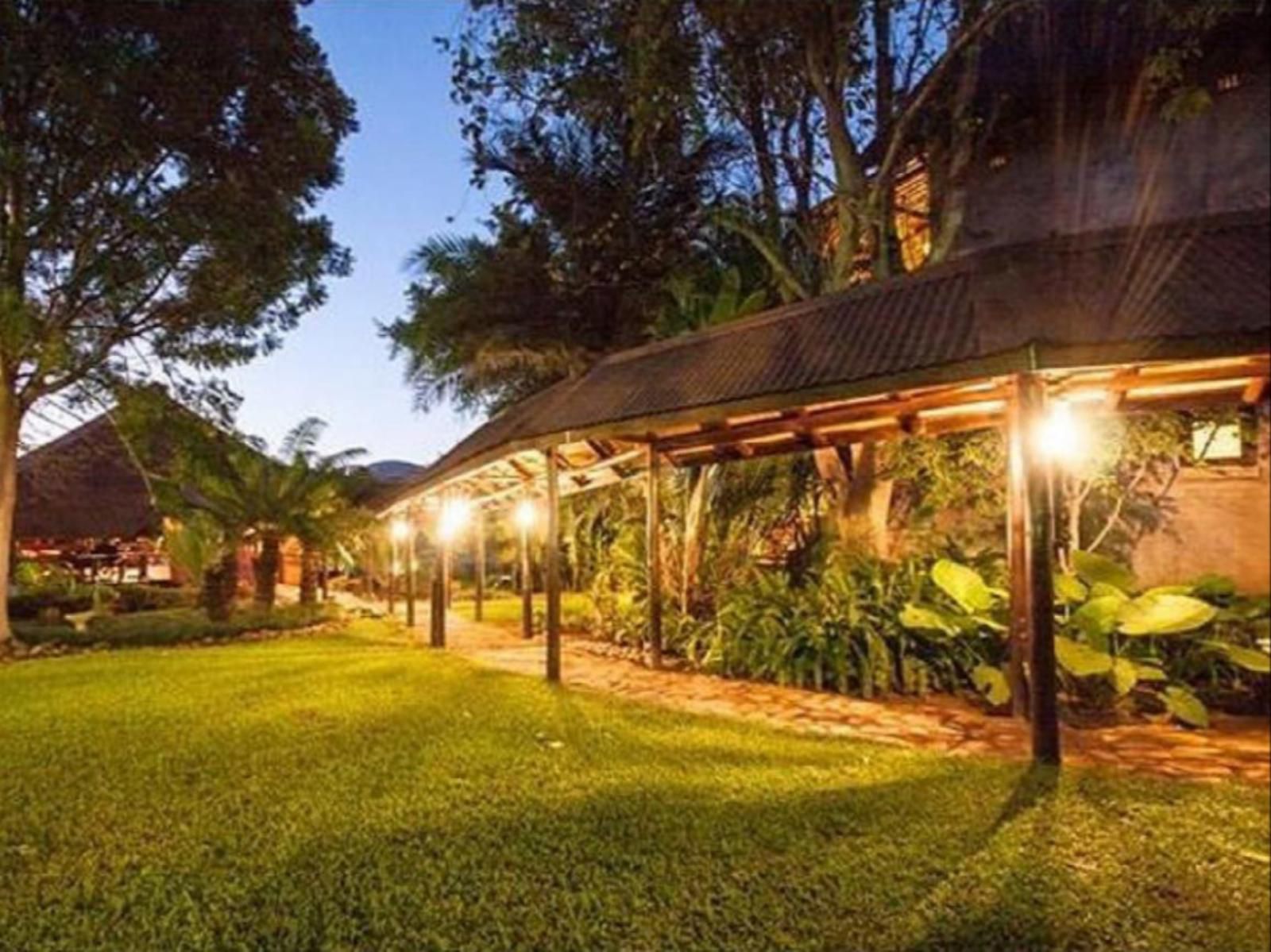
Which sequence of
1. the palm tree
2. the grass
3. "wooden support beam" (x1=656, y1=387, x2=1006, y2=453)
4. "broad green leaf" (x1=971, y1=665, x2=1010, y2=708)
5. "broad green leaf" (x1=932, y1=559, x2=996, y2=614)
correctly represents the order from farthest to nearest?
the palm tree
the grass
"broad green leaf" (x1=932, y1=559, x2=996, y2=614)
"broad green leaf" (x1=971, y1=665, x2=1010, y2=708)
"wooden support beam" (x1=656, y1=387, x2=1006, y2=453)

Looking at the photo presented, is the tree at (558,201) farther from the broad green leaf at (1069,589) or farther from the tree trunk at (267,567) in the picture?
the broad green leaf at (1069,589)

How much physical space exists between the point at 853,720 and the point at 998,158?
6357 mm

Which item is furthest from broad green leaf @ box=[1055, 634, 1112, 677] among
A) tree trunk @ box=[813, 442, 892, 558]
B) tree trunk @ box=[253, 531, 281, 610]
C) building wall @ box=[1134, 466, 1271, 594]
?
tree trunk @ box=[253, 531, 281, 610]

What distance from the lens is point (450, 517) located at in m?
13.0

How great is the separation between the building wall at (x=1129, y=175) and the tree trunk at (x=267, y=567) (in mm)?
14691

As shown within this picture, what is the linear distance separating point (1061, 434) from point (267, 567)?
17670mm

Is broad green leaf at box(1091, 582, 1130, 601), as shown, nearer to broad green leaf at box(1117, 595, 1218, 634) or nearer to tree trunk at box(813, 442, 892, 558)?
broad green leaf at box(1117, 595, 1218, 634)

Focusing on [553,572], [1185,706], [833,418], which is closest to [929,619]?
[833,418]

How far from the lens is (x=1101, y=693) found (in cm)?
424

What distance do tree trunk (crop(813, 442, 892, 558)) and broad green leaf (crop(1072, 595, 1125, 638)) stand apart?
18.5ft

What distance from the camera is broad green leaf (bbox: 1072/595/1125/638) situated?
297 cm

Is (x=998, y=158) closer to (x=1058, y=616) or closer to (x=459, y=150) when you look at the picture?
(x=1058, y=616)

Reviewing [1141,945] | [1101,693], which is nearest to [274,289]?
[1101,693]

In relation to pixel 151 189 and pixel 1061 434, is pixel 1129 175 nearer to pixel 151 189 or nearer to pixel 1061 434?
pixel 1061 434
